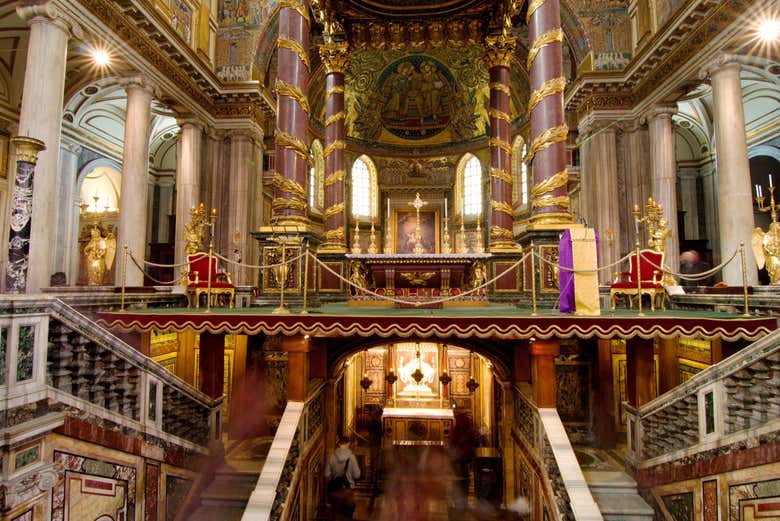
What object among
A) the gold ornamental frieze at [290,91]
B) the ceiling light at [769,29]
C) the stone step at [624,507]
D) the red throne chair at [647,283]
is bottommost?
the stone step at [624,507]

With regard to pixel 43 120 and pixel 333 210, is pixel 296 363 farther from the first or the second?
pixel 333 210

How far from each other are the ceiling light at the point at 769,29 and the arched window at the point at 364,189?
14.4 metres

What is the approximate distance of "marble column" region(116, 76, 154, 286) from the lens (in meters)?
10.2

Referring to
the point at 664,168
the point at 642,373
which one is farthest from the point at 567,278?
the point at 664,168

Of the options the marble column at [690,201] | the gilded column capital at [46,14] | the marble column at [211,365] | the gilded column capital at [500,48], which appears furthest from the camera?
the marble column at [690,201]

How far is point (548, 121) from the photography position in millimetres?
8055

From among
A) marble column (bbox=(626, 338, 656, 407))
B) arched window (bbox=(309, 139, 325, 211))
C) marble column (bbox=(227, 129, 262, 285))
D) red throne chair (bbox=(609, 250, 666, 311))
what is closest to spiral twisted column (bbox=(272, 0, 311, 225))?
marble column (bbox=(227, 129, 262, 285))

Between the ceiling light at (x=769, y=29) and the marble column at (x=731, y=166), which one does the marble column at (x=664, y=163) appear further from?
the ceiling light at (x=769, y=29)

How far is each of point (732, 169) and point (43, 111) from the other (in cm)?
1332

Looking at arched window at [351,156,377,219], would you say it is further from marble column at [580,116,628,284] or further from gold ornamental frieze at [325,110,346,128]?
marble column at [580,116,628,284]

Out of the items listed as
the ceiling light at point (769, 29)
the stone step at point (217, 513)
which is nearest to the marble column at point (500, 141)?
the ceiling light at point (769, 29)

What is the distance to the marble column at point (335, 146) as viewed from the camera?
11.9m

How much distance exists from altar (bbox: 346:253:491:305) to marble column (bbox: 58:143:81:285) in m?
10.6

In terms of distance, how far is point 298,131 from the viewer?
29.0 feet
